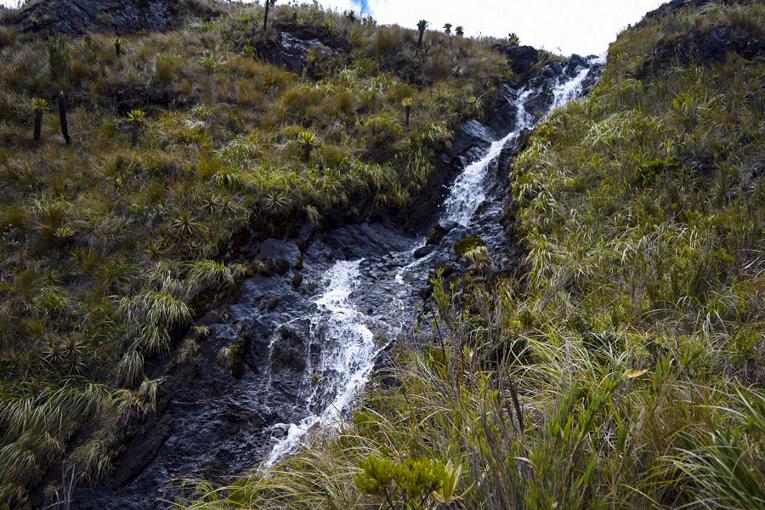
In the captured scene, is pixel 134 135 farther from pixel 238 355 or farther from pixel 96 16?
pixel 96 16

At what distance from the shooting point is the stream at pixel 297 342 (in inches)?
172

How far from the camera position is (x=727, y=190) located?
17.4 ft

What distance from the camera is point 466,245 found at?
7086 mm

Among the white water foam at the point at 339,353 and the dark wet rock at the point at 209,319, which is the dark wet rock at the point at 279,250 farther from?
the dark wet rock at the point at 209,319

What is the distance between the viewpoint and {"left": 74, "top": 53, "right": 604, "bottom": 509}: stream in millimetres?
4379

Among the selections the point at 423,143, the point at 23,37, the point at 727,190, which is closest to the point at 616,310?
the point at 727,190


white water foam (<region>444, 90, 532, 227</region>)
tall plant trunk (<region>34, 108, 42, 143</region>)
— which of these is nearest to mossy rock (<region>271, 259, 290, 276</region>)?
white water foam (<region>444, 90, 532, 227</region>)

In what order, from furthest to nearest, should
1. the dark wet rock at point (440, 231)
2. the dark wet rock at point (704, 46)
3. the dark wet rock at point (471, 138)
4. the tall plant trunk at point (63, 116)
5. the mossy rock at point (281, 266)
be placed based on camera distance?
1. the dark wet rock at point (471, 138)
2. the dark wet rock at point (704, 46)
3. the tall plant trunk at point (63, 116)
4. the dark wet rock at point (440, 231)
5. the mossy rock at point (281, 266)

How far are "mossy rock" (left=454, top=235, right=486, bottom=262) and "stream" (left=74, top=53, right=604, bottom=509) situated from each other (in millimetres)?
198

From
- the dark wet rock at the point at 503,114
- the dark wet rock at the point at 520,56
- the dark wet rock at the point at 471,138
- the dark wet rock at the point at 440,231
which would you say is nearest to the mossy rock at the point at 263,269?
the dark wet rock at the point at 440,231

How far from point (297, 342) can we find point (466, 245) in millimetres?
3537

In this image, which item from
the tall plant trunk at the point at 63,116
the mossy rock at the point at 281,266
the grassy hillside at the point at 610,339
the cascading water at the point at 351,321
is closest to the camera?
Result: the grassy hillside at the point at 610,339

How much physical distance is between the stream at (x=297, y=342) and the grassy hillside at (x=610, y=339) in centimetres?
74

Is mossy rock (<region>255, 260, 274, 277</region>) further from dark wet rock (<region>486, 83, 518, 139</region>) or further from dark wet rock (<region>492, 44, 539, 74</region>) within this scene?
dark wet rock (<region>492, 44, 539, 74</region>)
